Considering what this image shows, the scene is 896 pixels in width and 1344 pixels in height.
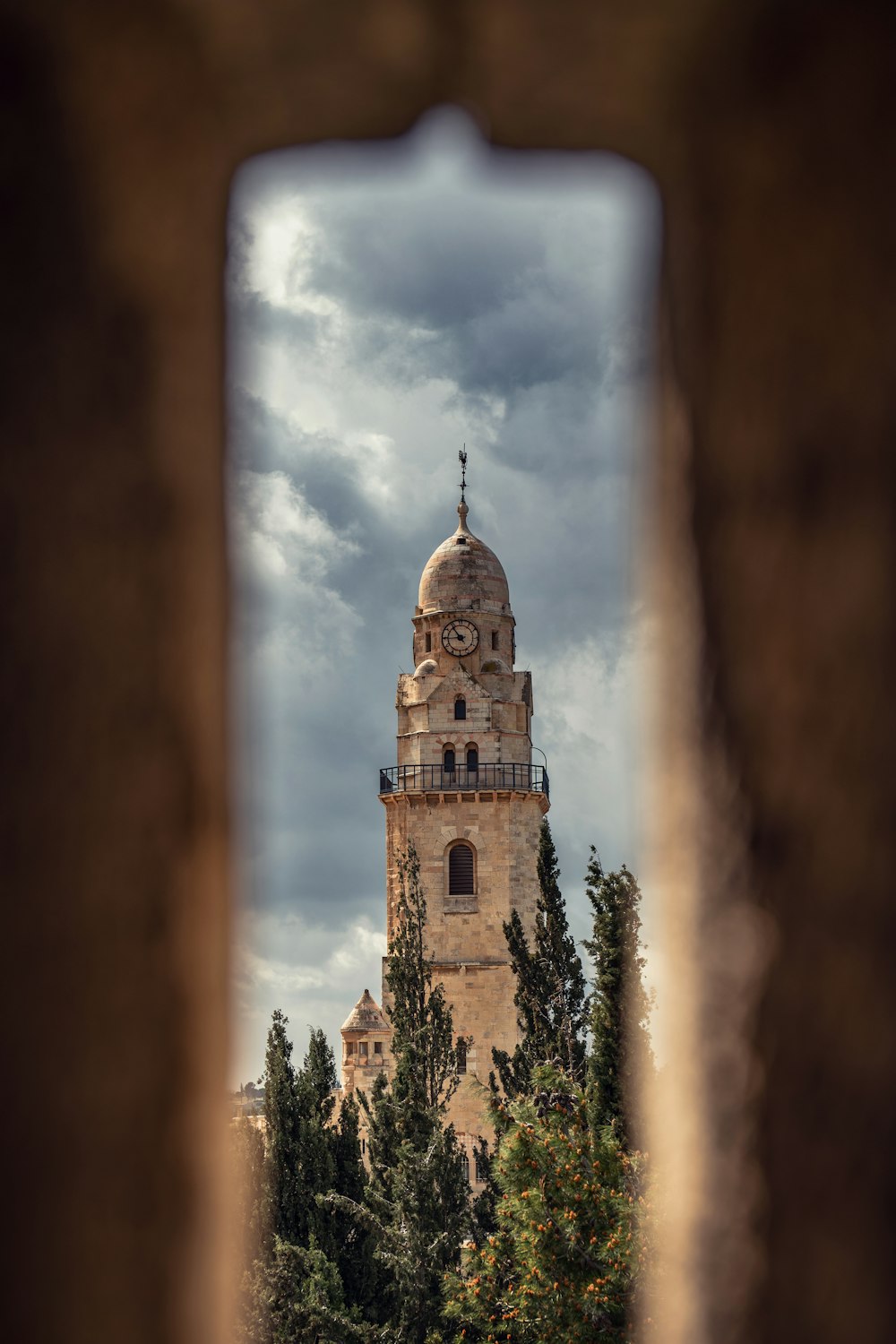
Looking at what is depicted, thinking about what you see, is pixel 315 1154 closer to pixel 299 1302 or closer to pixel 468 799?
pixel 299 1302

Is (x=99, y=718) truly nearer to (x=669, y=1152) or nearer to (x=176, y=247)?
(x=176, y=247)

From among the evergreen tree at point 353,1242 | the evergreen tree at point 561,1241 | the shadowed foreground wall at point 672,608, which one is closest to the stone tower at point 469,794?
the evergreen tree at point 353,1242

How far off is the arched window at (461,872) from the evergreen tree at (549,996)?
10.9m

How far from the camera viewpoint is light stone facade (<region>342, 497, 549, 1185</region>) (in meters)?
36.9

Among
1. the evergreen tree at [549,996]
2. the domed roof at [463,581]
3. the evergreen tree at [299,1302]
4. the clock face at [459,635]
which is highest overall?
the domed roof at [463,581]

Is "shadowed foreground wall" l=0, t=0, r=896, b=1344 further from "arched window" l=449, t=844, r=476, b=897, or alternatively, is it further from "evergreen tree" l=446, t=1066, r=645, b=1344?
"arched window" l=449, t=844, r=476, b=897

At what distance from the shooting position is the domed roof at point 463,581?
135 ft

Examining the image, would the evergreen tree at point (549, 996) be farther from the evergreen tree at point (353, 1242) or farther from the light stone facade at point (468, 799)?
the light stone facade at point (468, 799)

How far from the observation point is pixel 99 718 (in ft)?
6.10

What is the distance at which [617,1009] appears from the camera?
19797 mm

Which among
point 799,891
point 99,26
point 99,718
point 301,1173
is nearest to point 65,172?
point 99,26

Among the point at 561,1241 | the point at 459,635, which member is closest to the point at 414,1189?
the point at 561,1241

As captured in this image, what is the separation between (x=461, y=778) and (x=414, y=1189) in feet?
58.3

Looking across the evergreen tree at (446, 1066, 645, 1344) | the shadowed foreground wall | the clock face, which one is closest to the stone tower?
the clock face
